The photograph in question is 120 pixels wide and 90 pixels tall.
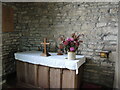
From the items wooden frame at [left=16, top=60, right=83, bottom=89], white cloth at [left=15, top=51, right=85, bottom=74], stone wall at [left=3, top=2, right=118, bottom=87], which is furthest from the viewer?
stone wall at [left=3, top=2, right=118, bottom=87]

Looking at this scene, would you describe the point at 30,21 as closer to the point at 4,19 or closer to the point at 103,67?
the point at 4,19

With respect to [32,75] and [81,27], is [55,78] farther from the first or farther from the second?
[81,27]

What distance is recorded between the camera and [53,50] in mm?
3453

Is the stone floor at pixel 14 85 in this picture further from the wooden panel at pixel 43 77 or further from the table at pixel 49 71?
the wooden panel at pixel 43 77

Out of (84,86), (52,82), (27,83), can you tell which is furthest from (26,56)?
(84,86)

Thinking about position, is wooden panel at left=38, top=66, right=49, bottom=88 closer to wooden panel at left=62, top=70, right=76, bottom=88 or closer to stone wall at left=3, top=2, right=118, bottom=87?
wooden panel at left=62, top=70, right=76, bottom=88

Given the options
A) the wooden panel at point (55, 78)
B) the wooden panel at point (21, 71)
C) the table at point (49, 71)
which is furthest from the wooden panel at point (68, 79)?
the wooden panel at point (21, 71)

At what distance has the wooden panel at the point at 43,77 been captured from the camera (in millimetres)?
2709

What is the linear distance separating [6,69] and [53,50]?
4.76ft

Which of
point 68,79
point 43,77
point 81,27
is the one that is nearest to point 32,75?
point 43,77

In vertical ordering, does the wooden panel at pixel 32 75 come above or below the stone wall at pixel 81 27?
below

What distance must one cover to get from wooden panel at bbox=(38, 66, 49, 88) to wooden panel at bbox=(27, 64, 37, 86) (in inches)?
4.5

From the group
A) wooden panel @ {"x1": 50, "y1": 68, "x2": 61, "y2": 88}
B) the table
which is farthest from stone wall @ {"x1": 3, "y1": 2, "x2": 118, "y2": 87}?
wooden panel @ {"x1": 50, "y1": 68, "x2": 61, "y2": 88}

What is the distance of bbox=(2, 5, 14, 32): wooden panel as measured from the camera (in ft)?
10.9
